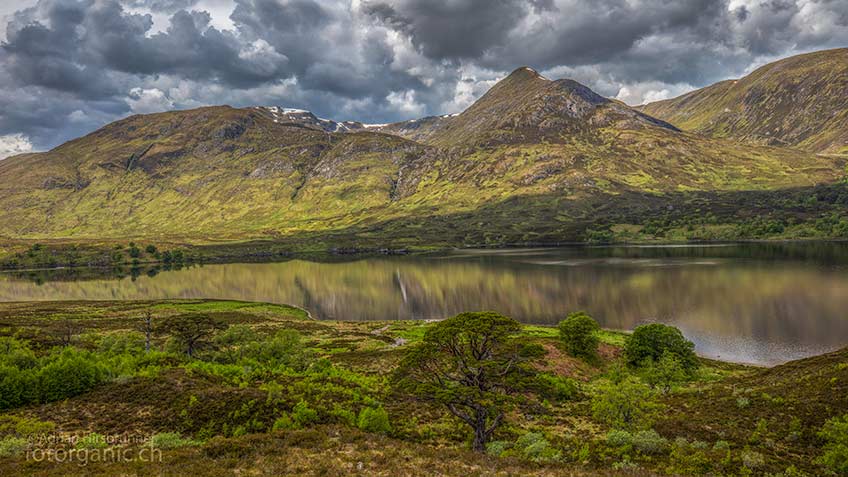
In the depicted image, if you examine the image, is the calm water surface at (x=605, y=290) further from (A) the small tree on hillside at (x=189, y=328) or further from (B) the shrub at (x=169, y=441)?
(B) the shrub at (x=169, y=441)

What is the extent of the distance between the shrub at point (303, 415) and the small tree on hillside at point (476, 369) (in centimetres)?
561

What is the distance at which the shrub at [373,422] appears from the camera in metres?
24.9

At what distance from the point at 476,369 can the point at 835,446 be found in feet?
57.6

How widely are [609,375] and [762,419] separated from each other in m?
26.3

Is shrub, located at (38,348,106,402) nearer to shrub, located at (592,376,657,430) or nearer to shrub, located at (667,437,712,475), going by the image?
shrub, located at (667,437,712,475)

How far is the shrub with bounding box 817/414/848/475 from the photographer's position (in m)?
17.9

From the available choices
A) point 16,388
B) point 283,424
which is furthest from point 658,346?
point 16,388

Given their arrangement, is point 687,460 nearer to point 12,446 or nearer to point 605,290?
point 12,446

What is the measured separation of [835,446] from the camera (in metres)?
18.7

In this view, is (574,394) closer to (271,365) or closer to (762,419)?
(762,419)

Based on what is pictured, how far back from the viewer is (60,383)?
26016 millimetres

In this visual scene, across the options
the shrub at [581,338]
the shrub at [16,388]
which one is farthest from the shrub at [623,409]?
the shrub at [16,388]

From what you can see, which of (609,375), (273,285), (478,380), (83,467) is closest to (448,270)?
(273,285)

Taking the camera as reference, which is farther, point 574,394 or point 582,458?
point 574,394
